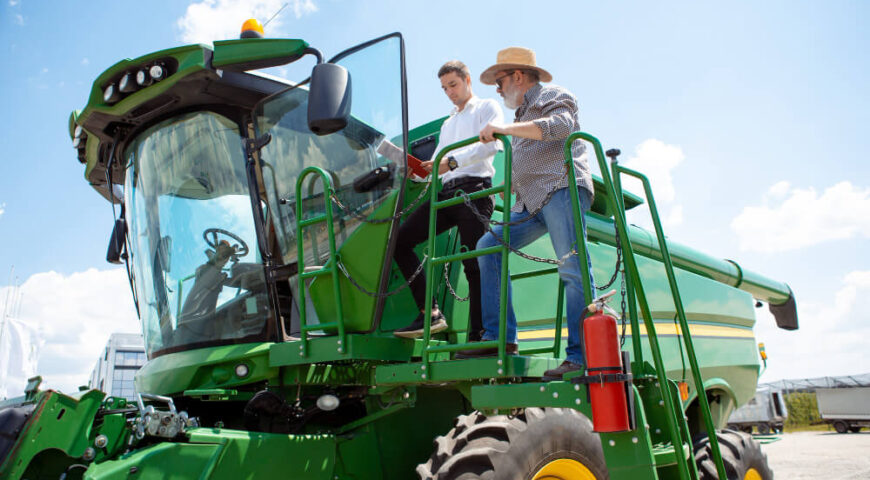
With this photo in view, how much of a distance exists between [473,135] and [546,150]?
523mm

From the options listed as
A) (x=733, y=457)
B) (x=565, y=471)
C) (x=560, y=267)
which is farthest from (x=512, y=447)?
(x=733, y=457)

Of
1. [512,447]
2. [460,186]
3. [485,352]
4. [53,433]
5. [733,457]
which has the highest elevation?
[460,186]

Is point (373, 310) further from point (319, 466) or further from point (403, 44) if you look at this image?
point (403, 44)

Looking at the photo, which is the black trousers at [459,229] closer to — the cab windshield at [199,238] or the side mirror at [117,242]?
the cab windshield at [199,238]

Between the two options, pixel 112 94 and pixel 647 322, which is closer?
pixel 647 322

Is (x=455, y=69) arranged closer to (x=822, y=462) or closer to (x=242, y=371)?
(x=242, y=371)

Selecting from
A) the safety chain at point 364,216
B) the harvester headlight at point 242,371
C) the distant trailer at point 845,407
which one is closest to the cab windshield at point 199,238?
the harvester headlight at point 242,371

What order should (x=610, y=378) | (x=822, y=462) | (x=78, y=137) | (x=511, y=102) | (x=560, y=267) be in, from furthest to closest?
1. (x=822, y=462)
2. (x=78, y=137)
3. (x=511, y=102)
4. (x=560, y=267)
5. (x=610, y=378)

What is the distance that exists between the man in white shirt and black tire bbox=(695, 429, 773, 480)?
2.27m

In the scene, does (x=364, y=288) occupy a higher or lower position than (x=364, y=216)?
lower

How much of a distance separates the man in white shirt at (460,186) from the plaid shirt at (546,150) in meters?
0.23

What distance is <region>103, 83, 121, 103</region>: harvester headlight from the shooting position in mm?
4087

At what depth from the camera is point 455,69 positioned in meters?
3.80

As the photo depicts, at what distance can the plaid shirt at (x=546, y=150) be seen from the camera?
3.21 metres
